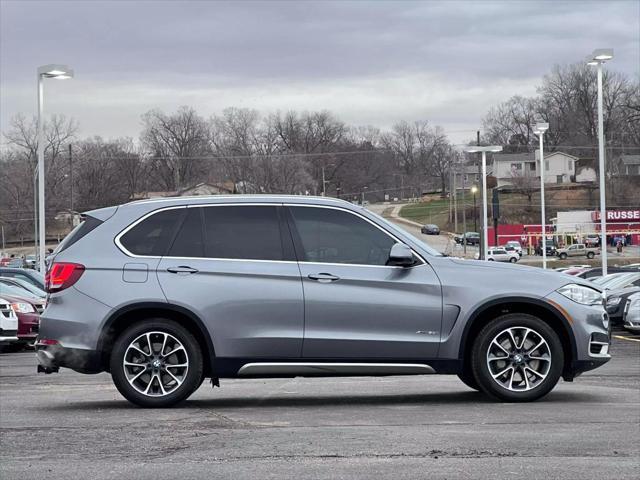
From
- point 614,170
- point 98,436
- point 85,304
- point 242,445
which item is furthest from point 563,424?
point 614,170

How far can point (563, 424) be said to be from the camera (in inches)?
282

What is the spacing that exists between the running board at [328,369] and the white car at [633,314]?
13.7 m

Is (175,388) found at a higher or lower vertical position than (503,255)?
lower

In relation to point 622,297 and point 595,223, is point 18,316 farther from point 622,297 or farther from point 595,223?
point 595,223

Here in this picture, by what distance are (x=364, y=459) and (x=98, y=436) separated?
6.60ft

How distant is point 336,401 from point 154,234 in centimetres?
216

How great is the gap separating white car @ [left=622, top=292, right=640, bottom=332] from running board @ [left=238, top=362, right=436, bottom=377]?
45.0 feet

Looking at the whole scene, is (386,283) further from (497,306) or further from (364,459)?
(364,459)

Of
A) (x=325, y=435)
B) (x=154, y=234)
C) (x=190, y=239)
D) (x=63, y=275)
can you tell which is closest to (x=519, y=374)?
(x=325, y=435)

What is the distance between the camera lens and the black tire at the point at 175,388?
8102 mm

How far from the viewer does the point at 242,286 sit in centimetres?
820

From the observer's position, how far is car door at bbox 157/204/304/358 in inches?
321

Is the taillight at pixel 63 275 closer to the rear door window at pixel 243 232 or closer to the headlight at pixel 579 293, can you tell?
the rear door window at pixel 243 232

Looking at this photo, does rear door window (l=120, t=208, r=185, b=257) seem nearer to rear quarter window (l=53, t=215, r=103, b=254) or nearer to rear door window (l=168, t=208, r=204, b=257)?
rear door window (l=168, t=208, r=204, b=257)
